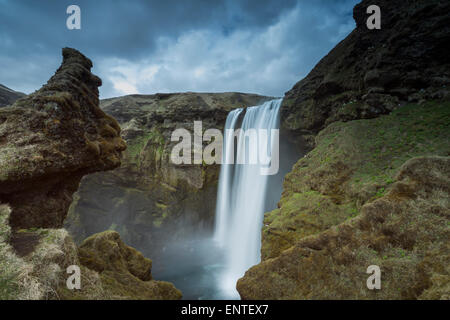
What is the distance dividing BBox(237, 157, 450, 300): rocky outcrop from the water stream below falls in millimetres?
12710

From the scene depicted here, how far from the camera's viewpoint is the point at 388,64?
1114cm

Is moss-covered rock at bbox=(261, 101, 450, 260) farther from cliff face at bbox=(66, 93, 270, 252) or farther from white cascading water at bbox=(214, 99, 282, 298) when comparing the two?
cliff face at bbox=(66, 93, 270, 252)

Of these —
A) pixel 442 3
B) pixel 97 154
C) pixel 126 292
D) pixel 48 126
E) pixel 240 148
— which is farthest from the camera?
pixel 240 148

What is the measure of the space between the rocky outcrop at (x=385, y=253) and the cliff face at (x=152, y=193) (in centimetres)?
1904

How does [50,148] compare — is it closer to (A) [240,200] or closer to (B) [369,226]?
(B) [369,226]

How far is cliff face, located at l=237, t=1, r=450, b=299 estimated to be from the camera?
14.5 ft

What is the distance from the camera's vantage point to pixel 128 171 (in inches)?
1015

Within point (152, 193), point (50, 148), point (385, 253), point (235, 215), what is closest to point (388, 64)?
point (385, 253)

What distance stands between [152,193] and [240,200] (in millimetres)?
12421

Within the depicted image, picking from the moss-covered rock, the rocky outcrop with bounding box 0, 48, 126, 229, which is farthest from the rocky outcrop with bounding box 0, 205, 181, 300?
the moss-covered rock

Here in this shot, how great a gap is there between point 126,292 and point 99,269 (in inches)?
41.9

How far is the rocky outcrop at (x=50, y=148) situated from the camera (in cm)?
516
